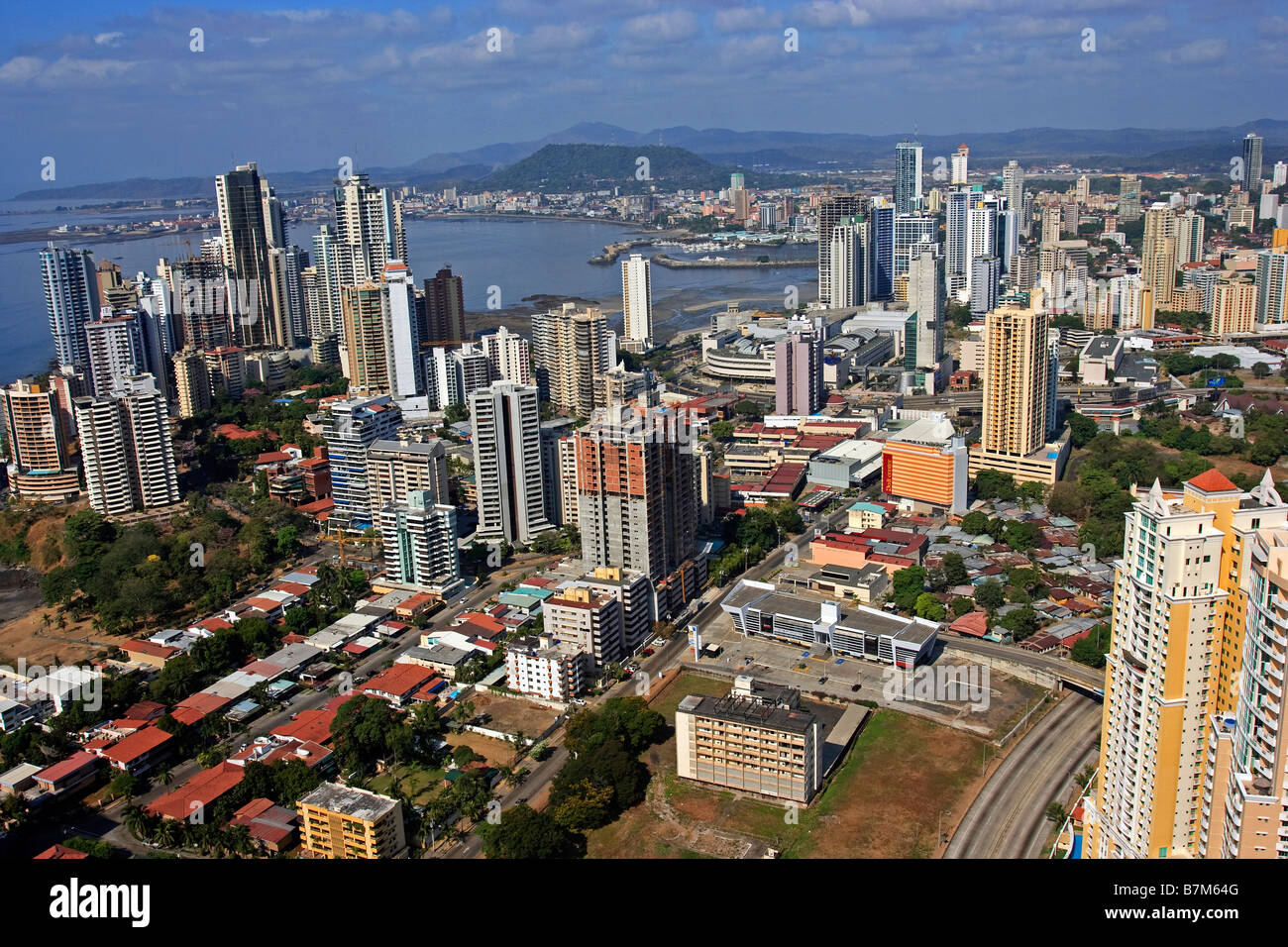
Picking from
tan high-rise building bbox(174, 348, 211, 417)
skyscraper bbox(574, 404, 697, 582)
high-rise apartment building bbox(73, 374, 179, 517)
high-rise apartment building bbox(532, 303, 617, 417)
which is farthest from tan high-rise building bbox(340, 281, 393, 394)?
skyscraper bbox(574, 404, 697, 582)

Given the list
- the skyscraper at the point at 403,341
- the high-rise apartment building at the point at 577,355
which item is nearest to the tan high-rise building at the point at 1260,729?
the high-rise apartment building at the point at 577,355

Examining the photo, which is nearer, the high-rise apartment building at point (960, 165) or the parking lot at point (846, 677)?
the parking lot at point (846, 677)

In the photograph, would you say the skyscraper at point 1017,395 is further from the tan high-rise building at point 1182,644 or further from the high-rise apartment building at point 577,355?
the tan high-rise building at point 1182,644

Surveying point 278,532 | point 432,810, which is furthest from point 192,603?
point 432,810

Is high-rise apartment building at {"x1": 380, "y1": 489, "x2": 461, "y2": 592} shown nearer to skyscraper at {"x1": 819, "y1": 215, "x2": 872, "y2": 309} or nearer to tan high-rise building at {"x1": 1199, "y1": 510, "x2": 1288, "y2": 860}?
tan high-rise building at {"x1": 1199, "y1": 510, "x2": 1288, "y2": 860}

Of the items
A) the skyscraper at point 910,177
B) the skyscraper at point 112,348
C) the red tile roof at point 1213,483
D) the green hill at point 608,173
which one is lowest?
the skyscraper at point 112,348

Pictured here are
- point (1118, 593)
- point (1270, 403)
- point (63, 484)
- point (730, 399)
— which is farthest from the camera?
point (730, 399)

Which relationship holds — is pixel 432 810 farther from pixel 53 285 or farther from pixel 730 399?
pixel 53 285
